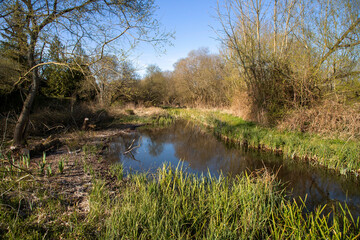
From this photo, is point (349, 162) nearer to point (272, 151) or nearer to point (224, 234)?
point (272, 151)

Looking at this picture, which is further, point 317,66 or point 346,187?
point 317,66

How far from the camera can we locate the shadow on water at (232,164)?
15.2 ft

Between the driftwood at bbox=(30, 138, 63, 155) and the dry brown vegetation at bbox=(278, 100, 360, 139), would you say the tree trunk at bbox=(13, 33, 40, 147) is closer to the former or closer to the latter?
the driftwood at bbox=(30, 138, 63, 155)

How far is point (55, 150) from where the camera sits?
674 centimetres

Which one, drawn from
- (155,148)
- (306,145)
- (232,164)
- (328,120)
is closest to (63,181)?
(232,164)

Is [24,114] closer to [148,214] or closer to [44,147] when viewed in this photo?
[44,147]

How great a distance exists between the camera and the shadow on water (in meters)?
4.63

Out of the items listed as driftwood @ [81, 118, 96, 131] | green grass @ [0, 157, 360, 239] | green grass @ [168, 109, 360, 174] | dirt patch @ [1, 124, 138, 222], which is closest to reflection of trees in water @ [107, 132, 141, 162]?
dirt patch @ [1, 124, 138, 222]

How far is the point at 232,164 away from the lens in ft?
22.0

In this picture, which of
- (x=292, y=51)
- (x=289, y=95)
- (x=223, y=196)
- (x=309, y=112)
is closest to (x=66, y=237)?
(x=223, y=196)

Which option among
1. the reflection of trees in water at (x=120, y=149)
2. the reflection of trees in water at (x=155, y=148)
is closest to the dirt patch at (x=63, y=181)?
the reflection of trees in water at (x=120, y=149)

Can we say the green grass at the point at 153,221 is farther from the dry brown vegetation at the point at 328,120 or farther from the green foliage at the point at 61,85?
the green foliage at the point at 61,85

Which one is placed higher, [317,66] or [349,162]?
[317,66]

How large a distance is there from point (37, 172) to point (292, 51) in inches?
405
